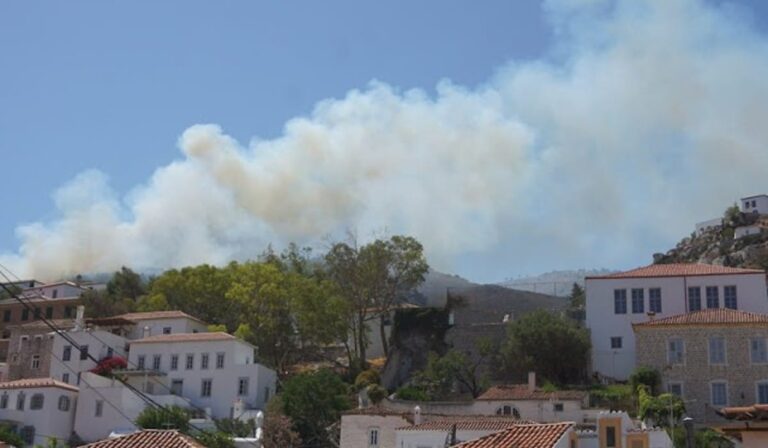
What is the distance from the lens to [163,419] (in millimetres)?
55219

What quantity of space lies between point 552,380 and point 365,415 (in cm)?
1431

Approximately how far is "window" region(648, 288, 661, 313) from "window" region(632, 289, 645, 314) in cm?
41

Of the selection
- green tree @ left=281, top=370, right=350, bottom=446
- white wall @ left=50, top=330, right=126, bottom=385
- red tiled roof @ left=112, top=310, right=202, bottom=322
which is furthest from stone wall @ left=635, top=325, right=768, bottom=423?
white wall @ left=50, top=330, right=126, bottom=385

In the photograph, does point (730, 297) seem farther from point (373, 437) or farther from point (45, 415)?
point (45, 415)

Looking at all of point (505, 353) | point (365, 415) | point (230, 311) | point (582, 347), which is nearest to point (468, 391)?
point (505, 353)

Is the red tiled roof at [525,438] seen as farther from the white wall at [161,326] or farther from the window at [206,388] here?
the white wall at [161,326]

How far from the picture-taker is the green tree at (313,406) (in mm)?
55281

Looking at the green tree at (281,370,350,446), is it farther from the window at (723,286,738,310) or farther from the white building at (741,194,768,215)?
the white building at (741,194,768,215)

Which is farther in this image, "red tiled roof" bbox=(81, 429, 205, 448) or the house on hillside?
the house on hillside

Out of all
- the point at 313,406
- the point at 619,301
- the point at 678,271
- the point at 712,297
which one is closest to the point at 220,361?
the point at 313,406

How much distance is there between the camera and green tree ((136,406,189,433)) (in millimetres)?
53594

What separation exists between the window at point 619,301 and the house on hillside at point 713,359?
16.0 ft

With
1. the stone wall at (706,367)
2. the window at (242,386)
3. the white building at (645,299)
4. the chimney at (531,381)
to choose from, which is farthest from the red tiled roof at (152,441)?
the white building at (645,299)

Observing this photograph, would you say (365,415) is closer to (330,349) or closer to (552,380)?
(552,380)
